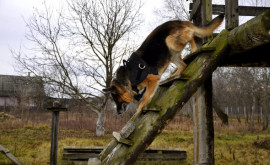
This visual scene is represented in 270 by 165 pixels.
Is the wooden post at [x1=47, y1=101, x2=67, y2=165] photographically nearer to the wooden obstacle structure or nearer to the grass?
the wooden obstacle structure

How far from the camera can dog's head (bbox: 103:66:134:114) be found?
Answer: 2717 millimetres

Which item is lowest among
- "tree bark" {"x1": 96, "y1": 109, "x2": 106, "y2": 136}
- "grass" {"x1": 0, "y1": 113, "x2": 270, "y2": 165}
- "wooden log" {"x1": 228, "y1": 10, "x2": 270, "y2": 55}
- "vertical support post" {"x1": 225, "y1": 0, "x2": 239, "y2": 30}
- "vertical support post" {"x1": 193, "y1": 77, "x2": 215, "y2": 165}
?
"grass" {"x1": 0, "y1": 113, "x2": 270, "y2": 165}

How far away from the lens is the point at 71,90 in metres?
12.6

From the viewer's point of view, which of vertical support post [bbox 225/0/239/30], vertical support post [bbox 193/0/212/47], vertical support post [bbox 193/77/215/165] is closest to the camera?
vertical support post [bbox 225/0/239/30]

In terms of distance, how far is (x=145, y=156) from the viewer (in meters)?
7.33

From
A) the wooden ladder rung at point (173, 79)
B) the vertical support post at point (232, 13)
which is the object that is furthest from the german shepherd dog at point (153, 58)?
the vertical support post at point (232, 13)

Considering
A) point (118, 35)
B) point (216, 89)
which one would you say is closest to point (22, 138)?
point (118, 35)

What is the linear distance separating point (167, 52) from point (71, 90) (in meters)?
10.9

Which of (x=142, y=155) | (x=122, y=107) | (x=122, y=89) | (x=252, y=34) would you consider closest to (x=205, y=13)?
(x=252, y=34)

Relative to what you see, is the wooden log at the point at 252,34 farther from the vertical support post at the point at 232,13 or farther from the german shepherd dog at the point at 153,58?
the vertical support post at the point at 232,13

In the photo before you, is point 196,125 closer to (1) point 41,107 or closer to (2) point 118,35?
(2) point 118,35

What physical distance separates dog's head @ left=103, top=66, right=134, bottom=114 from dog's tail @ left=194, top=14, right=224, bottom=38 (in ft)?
3.64

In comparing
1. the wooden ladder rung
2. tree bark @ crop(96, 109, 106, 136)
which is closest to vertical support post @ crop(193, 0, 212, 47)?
the wooden ladder rung

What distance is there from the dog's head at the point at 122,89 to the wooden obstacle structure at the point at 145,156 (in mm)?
4956
